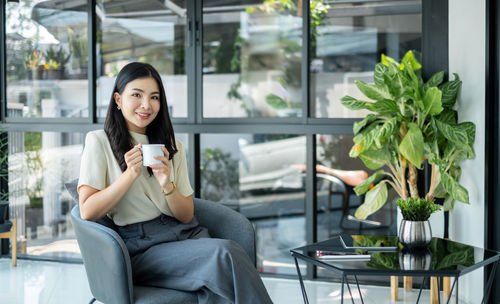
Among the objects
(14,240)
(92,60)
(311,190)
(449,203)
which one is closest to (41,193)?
(14,240)

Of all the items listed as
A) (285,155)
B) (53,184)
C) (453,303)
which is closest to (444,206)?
(453,303)

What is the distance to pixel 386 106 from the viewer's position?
9.67 ft

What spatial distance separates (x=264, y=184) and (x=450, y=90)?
1468 millimetres

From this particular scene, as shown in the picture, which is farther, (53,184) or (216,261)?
(53,184)

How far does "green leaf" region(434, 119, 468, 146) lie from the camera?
2780 millimetres

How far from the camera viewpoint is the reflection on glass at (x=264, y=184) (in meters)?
3.77

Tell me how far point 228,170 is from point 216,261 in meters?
1.91

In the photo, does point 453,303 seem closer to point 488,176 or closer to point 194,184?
point 488,176

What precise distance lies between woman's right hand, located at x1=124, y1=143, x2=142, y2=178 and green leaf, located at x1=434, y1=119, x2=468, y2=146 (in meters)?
1.57

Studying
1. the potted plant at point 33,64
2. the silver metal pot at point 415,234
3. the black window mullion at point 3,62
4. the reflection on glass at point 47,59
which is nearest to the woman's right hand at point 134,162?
the silver metal pot at point 415,234

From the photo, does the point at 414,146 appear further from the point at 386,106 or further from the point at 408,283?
the point at 408,283

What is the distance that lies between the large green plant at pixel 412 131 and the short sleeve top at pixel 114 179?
1181mm

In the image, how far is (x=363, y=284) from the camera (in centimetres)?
344

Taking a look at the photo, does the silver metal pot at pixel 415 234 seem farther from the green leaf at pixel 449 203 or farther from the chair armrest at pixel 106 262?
the chair armrest at pixel 106 262
